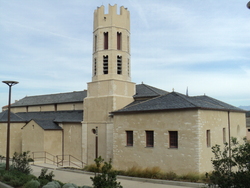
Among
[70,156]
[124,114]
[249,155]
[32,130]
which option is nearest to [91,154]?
[70,156]

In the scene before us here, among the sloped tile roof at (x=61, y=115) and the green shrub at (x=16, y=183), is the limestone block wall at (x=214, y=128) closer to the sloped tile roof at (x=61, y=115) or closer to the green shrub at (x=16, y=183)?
the green shrub at (x=16, y=183)

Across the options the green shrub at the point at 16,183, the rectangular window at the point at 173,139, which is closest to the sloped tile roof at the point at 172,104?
the rectangular window at the point at 173,139

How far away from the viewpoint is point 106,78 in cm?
2423

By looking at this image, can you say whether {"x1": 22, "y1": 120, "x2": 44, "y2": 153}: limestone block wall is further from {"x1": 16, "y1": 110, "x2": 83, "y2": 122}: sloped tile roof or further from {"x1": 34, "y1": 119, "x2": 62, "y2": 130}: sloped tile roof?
{"x1": 16, "y1": 110, "x2": 83, "y2": 122}: sloped tile roof

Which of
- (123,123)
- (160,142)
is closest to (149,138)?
(160,142)

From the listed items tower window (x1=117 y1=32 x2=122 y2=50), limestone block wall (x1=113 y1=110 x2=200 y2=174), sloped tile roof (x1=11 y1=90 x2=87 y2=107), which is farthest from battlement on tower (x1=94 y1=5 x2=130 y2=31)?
sloped tile roof (x1=11 y1=90 x2=87 y2=107)

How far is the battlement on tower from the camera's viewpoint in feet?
81.1

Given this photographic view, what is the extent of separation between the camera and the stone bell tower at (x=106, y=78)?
23.6 metres

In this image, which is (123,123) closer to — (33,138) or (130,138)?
(130,138)

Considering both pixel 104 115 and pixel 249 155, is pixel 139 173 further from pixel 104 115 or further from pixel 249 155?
pixel 249 155

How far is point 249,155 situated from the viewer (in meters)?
8.25

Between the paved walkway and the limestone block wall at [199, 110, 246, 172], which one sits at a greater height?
the limestone block wall at [199, 110, 246, 172]

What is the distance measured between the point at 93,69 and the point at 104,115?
489cm

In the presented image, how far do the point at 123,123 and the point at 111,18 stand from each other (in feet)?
33.8
